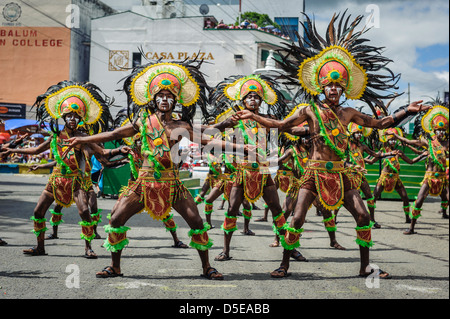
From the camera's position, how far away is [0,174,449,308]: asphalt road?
5168mm

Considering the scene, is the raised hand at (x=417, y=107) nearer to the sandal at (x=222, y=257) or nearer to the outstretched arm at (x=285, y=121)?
the outstretched arm at (x=285, y=121)

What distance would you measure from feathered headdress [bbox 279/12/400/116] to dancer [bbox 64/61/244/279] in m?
1.64

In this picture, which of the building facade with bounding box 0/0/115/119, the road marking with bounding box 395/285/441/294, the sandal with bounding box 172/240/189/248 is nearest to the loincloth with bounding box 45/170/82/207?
the sandal with bounding box 172/240/189/248

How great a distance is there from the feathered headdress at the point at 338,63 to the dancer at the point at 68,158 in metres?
3.13

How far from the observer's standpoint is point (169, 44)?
3188 cm

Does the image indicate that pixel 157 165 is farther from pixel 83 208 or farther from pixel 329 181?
pixel 329 181

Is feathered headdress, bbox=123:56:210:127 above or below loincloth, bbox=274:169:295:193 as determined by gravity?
above

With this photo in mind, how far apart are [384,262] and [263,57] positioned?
25333 mm

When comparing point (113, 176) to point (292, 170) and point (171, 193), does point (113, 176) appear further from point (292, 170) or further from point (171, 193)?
point (171, 193)

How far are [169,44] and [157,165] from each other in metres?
27.4

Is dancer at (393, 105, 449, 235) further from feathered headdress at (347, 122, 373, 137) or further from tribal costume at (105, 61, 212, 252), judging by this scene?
tribal costume at (105, 61, 212, 252)

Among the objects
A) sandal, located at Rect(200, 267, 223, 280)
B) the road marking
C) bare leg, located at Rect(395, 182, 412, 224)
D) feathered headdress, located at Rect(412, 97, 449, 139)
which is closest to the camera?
the road marking

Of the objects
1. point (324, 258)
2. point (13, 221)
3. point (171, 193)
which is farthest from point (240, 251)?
point (13, 221)
